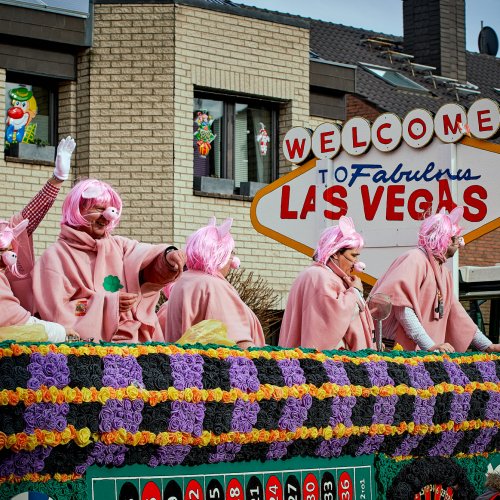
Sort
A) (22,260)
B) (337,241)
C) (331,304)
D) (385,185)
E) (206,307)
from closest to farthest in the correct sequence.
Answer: (22,260), (206,307), (331,304), (337,241), (385,185)

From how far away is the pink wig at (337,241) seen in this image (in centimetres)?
786

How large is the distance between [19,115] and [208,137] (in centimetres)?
273

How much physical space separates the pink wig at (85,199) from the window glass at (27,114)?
424 inches

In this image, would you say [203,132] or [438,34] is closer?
[203,132]

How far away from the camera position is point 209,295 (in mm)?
7293

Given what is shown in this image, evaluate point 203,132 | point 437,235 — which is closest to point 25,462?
point 437,235

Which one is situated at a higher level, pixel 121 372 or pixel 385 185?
pixel 385 185

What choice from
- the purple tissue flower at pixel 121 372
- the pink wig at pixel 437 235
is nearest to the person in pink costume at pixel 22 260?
the purple tissue flower at pixel 121 372

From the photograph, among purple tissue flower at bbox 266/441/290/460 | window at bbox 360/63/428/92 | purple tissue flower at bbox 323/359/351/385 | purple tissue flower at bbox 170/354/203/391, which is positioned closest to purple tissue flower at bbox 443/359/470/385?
purple tissue flower at bbox 323/359/351/385

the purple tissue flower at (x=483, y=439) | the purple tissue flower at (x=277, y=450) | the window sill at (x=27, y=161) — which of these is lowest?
the purple tissue flower at (x=483, y=439)

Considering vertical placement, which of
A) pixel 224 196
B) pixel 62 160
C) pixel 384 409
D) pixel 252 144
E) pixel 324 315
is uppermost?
pixel 252 144

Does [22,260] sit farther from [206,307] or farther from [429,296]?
[429,296]

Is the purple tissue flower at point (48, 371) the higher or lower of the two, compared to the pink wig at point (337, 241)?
lower

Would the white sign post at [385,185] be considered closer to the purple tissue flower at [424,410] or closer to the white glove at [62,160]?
the white glove at [62,160]
